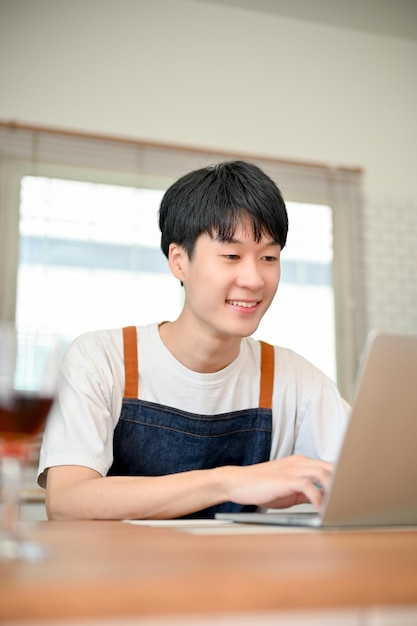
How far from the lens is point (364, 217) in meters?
4.45

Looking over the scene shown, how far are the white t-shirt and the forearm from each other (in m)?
0.16

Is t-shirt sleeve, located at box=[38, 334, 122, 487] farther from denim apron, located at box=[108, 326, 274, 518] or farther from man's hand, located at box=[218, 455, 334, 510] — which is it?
man's hand, located at box=[218, 455, 334, 510]

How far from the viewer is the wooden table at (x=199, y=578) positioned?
0.45 metres

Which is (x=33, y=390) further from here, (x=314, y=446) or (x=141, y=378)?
(x=314, y=446)

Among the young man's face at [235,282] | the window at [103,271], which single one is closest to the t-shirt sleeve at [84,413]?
the young man's face at [235,282]

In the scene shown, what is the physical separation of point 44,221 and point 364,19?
220 cm

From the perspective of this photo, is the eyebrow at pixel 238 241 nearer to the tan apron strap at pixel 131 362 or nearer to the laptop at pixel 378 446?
the tan apron strap at pixel 131 362

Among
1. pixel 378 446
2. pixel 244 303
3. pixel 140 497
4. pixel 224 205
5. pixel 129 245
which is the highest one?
pixel 129 245

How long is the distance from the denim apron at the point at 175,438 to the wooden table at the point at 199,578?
0.99 metres

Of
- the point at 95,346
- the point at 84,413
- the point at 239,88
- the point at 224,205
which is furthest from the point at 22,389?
the point at 239,88

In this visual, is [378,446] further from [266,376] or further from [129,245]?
[129,245]

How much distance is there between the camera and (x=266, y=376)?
1908mm

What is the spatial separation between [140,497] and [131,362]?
52 centimetres

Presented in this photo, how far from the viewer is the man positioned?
5.71 ft
